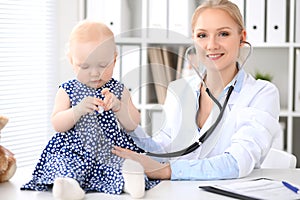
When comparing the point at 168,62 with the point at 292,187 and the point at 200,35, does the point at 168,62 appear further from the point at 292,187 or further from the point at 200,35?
the point at 292,187

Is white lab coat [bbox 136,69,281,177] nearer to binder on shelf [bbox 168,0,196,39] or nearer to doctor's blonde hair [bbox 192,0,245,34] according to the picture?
doctor's blonde hair [bbox 192,0,245,34]

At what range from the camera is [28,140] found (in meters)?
3.41

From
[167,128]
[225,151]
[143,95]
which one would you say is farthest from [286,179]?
[143,95]

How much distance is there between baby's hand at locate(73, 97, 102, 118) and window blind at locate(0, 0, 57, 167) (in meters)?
1.79

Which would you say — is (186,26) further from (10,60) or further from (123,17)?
(10,60)

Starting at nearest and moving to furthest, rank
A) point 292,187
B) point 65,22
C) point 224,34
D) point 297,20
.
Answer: point 292,187 → point 224,34 → point 297,20 → point 65,22

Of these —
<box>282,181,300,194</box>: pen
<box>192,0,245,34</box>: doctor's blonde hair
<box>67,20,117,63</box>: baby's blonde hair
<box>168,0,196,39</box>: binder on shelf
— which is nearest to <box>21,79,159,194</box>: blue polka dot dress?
<box>67,20,117,63</box>: baby's blonde hair

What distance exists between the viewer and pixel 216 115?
5.00 feet

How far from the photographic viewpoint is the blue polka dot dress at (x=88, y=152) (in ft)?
4.80

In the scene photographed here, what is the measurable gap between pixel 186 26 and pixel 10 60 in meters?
1.02

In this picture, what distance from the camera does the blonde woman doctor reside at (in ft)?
4.67

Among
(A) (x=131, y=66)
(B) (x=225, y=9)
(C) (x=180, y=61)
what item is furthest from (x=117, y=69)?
(B) (x=225, y=9)

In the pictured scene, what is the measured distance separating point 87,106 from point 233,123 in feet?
1.82

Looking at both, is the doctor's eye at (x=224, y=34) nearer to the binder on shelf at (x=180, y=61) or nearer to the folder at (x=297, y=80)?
the binder on shelf at (x=180, y=61)
